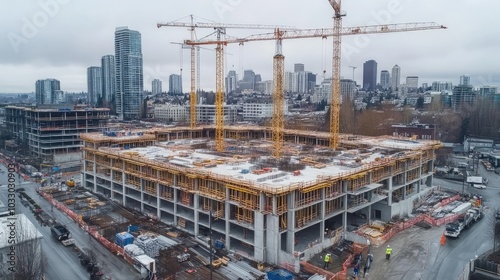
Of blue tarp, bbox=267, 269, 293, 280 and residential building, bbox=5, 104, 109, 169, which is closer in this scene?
blue tarp, bbox=267, 269, 293, 280

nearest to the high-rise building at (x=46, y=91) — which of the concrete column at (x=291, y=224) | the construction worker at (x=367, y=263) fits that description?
the concrete column at (x=291, y=224)

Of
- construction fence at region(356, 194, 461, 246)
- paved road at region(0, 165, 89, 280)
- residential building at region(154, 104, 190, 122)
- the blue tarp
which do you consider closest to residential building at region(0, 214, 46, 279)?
paved road at region(0, 165, 89, 280)

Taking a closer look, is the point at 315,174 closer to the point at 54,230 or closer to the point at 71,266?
the point at 71,266

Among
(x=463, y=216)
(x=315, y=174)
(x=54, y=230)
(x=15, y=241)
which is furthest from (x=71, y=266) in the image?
(x=463, y=216)

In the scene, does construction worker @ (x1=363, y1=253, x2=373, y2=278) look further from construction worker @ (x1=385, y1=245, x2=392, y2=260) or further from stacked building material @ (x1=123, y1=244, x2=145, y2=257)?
stacked building material @ (x1=123, y1=244, x2=145, y2=257)

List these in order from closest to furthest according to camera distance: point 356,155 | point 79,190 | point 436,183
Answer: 1. point 356,155
2. point 79,190
3. point 436,183
